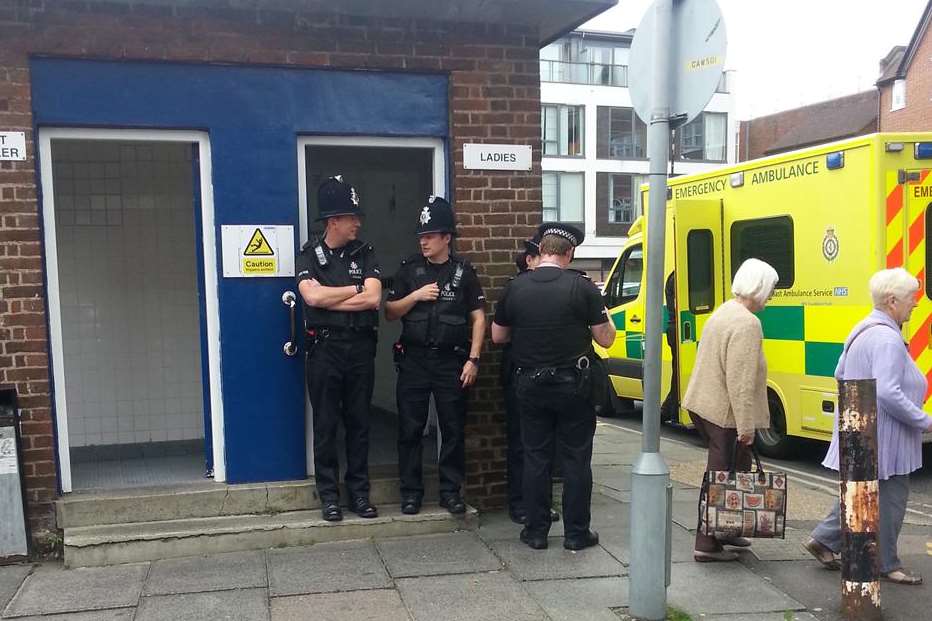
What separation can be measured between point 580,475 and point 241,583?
2023mm

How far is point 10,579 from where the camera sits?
4645 mm

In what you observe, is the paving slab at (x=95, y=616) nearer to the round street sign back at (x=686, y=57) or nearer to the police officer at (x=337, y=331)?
the police officer at (x=337, y=331)

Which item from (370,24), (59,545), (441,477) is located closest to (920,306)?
(441,477)

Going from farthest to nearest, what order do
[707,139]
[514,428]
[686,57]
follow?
[707,139], [514,428], [686,57]

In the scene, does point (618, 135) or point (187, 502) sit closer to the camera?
point (187, 502)

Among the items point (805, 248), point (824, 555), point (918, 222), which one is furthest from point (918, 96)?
point (824, 555)

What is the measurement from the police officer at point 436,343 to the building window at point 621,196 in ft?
118

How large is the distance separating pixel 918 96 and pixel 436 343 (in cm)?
3145

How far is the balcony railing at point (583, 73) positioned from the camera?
39.0 m

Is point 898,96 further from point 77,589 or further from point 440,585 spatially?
point 77,589

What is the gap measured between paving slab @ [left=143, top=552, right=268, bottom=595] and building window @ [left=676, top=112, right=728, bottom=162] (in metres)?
39.7

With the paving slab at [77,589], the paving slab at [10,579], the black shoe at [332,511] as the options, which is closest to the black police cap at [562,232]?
the black shoe at [332,511]

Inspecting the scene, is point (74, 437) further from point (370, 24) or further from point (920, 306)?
point (920, 306)

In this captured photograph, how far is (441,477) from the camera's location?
5.51m
